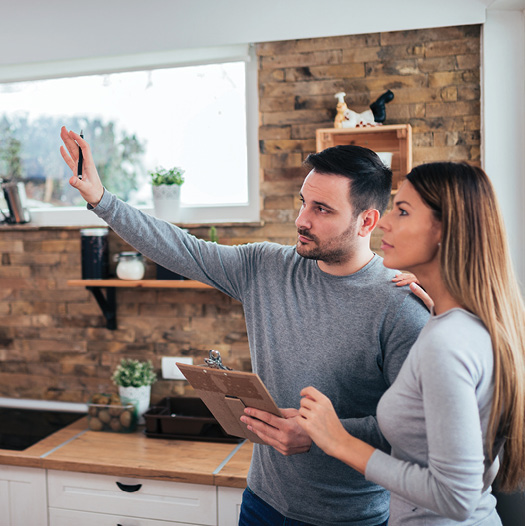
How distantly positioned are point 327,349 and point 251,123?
142 centimetres

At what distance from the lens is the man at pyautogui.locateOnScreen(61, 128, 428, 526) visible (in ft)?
4.43

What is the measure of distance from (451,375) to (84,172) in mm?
965

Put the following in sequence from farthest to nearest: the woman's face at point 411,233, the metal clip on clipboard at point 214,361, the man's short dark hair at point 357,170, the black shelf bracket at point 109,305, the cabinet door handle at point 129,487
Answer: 1. the black shelf bracket at point 109,305
2. the cabinet door handle at point 129,487
3. the man's short dark hair at point 357,170
4. the metal clip on clipboard at point 214,361
5. the woman's face at point 411,233

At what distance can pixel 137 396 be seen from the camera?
2.48 metres

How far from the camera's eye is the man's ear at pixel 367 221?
4.73 ft

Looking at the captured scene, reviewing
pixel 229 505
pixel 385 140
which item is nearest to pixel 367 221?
pixel 385 140

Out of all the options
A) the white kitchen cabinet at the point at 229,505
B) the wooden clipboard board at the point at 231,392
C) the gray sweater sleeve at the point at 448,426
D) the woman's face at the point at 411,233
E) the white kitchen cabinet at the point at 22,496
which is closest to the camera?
the gray sweater sleeve at the point at 448,426

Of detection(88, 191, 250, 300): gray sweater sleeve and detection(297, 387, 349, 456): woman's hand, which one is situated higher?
detection(88, 191, 250, 300): gray sweater sleeve

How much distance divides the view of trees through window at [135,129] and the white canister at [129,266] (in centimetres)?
34

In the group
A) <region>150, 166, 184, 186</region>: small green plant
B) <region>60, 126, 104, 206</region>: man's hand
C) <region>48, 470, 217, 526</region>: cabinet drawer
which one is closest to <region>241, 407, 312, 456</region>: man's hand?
<region>60, 126, 104, 206</region>: man's hand

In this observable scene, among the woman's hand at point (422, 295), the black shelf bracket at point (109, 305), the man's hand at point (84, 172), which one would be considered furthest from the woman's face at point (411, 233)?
the black shelf bracket at point (109, 305)

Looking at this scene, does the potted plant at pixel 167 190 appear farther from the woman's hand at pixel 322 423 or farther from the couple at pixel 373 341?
the woman's hand at pixel 322 423

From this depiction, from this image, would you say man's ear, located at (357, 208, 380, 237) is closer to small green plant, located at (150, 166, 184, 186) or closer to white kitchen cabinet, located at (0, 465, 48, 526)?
small green plant, located at (150, 166, 184, 186)

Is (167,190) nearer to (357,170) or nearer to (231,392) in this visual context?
(357,170)
